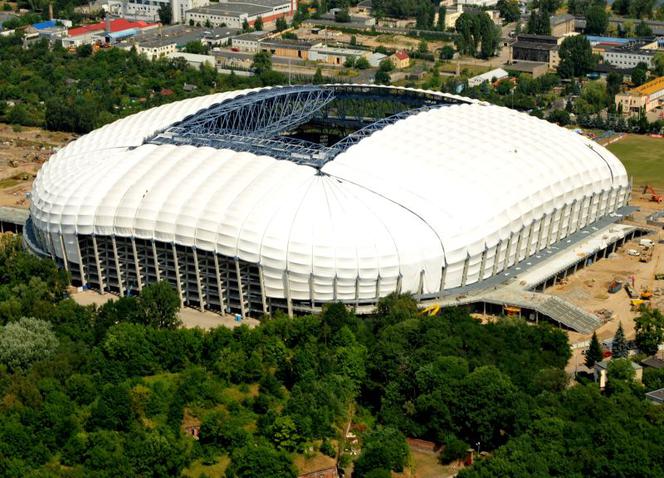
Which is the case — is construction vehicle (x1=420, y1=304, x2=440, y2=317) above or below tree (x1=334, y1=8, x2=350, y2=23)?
below

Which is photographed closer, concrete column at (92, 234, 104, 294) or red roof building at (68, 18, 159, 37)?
concrete column at (92, 234, 104, 294)

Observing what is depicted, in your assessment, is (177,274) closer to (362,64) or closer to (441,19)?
(362,64)

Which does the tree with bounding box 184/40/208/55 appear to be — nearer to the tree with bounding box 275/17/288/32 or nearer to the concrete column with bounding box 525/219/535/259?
the tree with bounding box 275/17/288/32

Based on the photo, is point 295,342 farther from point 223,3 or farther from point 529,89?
point 223,3

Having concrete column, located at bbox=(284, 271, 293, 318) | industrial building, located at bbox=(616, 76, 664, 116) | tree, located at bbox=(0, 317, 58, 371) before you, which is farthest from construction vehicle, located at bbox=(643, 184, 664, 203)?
tree, located at bbox=(0, 317, 58, 371)

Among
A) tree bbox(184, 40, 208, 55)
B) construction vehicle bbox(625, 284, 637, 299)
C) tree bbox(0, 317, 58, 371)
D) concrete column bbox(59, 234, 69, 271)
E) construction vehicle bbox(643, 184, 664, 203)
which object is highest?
tree bbox(184, 40, 208, 55)

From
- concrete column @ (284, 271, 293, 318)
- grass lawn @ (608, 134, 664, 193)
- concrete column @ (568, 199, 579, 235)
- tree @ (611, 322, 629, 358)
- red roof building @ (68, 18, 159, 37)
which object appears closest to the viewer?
tree @ (611, 322, 629, 358)
